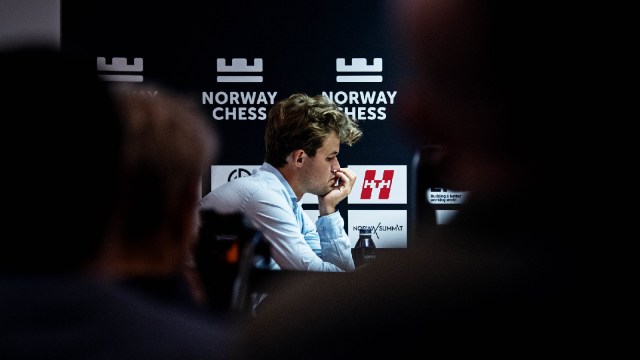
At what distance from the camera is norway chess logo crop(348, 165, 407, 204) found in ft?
13.5

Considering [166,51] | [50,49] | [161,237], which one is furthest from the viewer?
[166,51]

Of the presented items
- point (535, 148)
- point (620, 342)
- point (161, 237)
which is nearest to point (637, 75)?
point (535, 148)

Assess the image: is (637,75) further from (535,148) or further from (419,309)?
(419,309)

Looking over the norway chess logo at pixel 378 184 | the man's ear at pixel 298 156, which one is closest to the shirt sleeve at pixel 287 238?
the man's ear at pixel 298 156

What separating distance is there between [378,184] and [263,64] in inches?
36.8

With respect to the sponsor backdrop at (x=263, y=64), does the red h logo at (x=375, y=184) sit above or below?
below

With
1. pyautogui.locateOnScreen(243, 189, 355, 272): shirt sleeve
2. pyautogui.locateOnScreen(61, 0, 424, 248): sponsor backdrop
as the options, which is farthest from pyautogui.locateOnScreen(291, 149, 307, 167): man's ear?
pyautogui.locateOnScreen(61, 0, 424, 248): sponsor backdrop

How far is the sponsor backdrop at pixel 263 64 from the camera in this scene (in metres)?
4.09

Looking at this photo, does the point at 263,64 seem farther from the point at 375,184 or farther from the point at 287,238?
the point at 287,238

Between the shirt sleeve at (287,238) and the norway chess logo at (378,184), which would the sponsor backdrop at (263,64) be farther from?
the shirt sleeve at (287,238)

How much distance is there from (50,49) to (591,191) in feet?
1.74

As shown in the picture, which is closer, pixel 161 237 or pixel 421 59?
pixel 421 59

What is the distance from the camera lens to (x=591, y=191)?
64 cm

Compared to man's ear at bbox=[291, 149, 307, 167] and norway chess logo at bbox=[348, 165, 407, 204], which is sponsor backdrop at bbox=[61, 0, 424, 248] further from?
man's ear at bbox=[291, 149, 307, 167]
